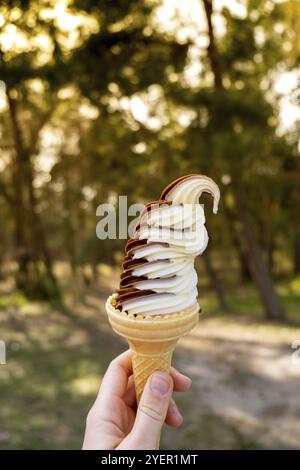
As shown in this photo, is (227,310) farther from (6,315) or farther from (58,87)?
(58,87)

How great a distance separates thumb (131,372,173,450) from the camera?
8.71 feet

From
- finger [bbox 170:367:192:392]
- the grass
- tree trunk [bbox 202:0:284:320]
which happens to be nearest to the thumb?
finger [bbox 170:367:192:392]

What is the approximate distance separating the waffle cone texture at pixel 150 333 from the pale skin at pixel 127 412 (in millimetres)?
150

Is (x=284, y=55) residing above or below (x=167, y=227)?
above

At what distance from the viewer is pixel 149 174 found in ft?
53.5

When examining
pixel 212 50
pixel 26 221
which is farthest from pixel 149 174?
pixel 26 221

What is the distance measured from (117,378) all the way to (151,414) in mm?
657

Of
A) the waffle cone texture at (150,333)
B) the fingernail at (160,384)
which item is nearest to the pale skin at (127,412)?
the fingernail at (160,384)

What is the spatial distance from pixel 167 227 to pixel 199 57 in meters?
11.8

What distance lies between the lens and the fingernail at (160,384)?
2.82 metres

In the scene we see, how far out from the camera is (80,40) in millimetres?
12984

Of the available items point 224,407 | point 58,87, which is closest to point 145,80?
point 58,87

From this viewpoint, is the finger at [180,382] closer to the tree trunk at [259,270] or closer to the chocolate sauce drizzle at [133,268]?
the chocolate sauce drizzle at [133,268]
